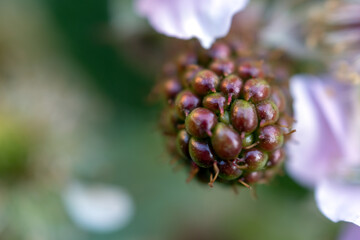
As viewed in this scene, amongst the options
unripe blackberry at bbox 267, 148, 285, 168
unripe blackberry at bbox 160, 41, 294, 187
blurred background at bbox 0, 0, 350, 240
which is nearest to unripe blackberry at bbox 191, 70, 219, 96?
unripe blackberry at bbox 160, 41, 294, 187

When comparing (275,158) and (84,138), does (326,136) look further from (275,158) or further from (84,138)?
(84,138)

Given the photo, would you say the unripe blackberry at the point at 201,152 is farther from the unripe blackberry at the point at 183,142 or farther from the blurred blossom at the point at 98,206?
the blurred blossom at the point at 98,206

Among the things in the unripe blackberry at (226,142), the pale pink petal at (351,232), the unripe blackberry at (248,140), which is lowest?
the unripe blackberry at (226,142)

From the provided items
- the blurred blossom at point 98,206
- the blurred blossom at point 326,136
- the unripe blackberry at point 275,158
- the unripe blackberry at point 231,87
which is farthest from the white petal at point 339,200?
the blurred blossom at point 98,206

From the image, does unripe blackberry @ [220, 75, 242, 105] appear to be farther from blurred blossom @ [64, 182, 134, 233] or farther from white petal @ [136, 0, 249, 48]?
blurred blossom @ [64, 182, 134, 233]

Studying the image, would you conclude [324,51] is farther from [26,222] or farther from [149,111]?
[26,222]

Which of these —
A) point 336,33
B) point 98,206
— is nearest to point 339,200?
point 336,33
